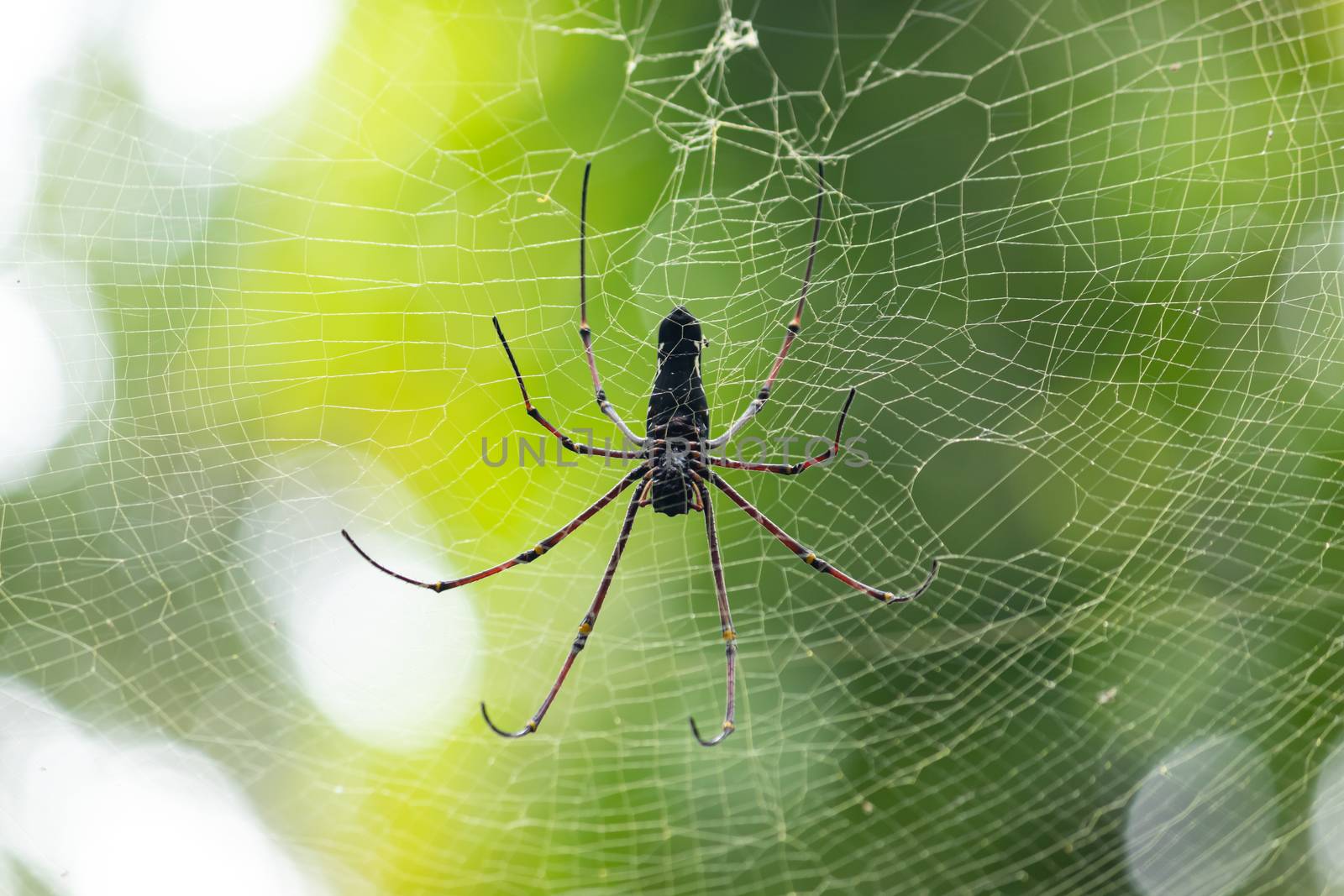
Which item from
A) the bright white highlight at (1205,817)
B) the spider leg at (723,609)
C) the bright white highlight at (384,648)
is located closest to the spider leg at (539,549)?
the spider leg at (723,609)

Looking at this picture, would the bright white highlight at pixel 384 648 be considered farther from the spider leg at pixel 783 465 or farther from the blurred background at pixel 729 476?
the spider leg at pixel 783 465

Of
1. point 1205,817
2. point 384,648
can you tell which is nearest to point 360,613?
point 384,648

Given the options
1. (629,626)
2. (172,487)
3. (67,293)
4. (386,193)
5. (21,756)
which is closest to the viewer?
(67,293)

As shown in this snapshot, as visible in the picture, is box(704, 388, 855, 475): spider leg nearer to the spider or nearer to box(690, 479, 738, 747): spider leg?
the spider

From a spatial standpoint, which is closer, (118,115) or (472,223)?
(118,115)

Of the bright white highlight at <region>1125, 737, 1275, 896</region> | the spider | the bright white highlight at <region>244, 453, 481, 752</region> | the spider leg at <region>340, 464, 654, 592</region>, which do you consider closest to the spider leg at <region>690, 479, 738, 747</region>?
the spider

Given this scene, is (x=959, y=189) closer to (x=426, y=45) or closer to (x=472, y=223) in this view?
(x=472, y=223)

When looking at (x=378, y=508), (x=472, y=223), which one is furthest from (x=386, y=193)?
(x=378, y=508)
